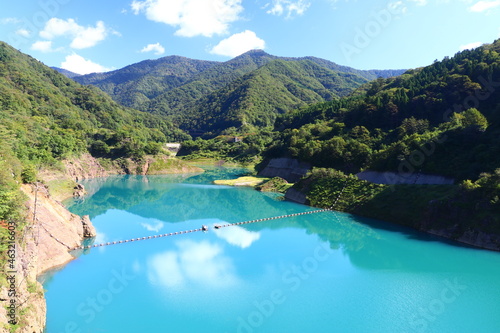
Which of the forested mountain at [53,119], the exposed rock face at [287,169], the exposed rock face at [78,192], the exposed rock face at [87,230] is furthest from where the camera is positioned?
the exposed rock face at [287,169]

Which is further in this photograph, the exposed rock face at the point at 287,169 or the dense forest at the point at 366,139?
the exposed rock face at the point at 287,169

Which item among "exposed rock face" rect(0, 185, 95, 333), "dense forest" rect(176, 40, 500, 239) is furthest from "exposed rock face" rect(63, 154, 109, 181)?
"exposed rock face" rect(0, 185, 95, 333)

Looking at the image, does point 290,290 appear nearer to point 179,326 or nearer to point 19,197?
point 179,326

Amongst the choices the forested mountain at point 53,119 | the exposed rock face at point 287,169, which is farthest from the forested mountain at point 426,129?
the forested mountain at point 53,119

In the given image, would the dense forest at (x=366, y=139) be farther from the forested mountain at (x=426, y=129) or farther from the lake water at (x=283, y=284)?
the lake water at (x=283, y=284)

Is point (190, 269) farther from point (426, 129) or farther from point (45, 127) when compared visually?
point (45, 127)

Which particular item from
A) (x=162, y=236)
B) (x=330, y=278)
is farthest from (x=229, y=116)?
(x=330, y=278)

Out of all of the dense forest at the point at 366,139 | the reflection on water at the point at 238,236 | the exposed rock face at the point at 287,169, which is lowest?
the reflection on water at the point at 238,236
